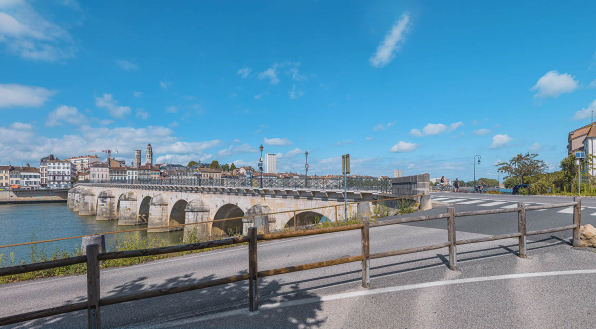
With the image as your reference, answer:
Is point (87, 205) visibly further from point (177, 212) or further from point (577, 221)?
point (577, 221)

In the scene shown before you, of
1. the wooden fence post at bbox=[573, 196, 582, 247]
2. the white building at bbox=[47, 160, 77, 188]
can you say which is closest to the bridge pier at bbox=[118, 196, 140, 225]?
the wooden fence post at bbox=[573, 196, 582, 247]

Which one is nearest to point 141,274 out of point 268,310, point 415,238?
point 268,310

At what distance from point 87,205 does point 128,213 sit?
2096 cm

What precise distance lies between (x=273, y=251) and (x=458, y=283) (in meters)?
5.06

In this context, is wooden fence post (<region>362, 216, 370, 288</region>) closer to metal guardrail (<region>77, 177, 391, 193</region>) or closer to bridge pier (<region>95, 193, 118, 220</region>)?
metal guardrail (<region>77, 177, 391, 193</region>)

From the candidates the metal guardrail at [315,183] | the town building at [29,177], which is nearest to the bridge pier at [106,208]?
the metal guardrail at [315,183]

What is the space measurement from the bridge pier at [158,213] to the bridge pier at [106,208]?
65.2ft

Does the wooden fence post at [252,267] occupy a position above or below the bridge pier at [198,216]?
above

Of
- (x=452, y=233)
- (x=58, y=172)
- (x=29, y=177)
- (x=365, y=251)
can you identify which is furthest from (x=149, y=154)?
(x=452, y=233)

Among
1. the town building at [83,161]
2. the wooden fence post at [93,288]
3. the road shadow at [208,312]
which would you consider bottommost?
the road shadow at [208,312]

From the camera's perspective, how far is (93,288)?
3535mm

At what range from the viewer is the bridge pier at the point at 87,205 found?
58719mm

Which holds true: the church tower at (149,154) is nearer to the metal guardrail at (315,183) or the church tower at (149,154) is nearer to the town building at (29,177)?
the town building at (29,177)

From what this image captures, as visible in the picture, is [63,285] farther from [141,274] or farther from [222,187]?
[222,187]
